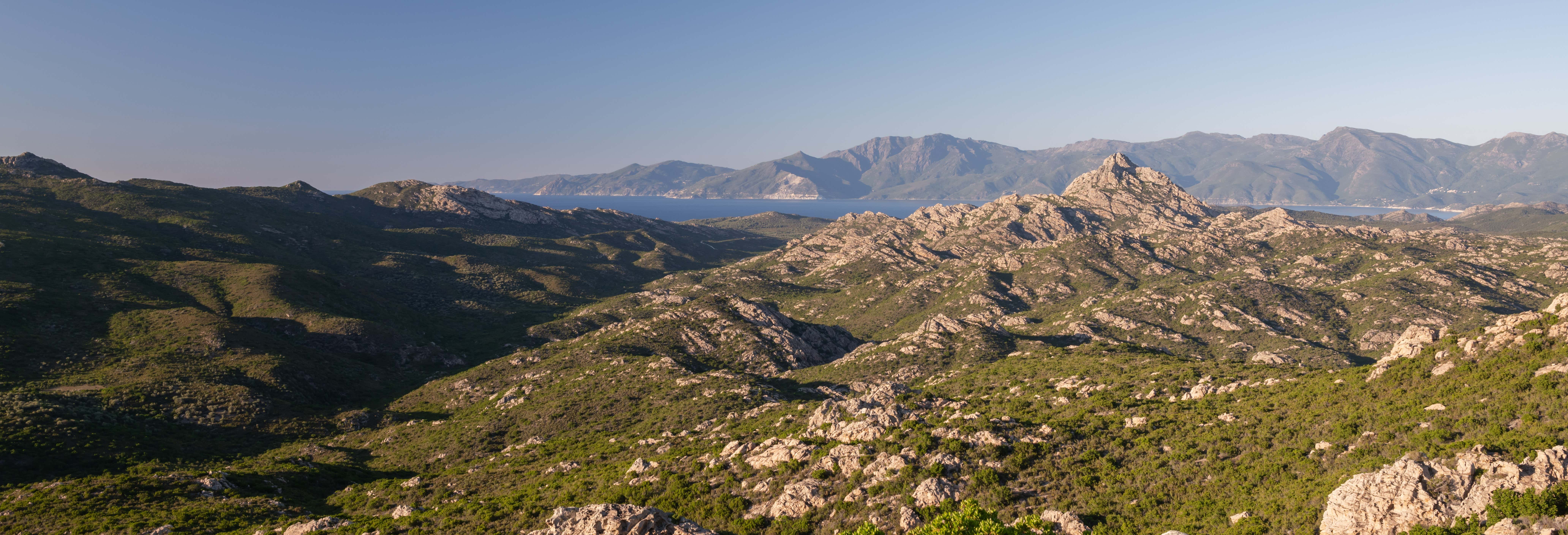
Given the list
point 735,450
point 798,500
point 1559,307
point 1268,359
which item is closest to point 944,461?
point 798,500

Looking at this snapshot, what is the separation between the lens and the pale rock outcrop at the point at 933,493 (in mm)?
33750

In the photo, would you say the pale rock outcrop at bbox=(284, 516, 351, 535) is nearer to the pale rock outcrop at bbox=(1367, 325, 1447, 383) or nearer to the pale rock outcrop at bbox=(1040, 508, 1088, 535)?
the pale rock outcrop at bbox=(1040, 508, 1088, 535)

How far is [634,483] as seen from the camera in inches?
1774

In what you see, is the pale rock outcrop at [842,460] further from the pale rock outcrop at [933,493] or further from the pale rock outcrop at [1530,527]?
the pale rock outcrop at [1530,527]

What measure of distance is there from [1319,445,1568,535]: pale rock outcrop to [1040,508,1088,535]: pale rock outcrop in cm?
928

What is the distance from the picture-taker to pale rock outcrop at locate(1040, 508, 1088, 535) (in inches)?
1158

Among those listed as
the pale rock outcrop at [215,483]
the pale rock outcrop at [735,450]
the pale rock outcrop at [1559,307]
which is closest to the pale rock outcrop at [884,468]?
the pale rock outcrop at [735,450]

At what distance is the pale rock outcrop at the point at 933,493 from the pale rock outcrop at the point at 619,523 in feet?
40.6

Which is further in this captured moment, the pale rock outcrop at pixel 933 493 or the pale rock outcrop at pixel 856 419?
the pale rock outcrop at pixel 856 419

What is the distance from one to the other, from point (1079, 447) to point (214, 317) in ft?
501

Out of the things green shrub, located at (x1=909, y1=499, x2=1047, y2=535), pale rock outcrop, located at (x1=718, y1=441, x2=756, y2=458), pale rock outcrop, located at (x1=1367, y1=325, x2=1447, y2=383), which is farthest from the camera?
pale rock outcrop, located at (x1=718, y1=441, x2=756, y2=458)

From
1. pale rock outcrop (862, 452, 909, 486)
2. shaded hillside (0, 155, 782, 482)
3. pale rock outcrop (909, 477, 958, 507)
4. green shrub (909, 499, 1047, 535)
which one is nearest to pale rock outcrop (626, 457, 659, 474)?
pale rock outcrop (862, 452, 909, 486)

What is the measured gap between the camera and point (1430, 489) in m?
22.9

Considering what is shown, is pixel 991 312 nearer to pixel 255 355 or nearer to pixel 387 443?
pixel 387 443
